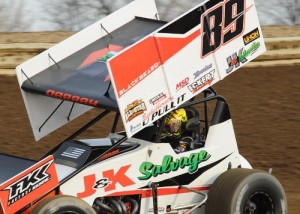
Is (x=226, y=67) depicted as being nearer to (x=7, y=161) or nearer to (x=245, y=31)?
(x=245, y=31)

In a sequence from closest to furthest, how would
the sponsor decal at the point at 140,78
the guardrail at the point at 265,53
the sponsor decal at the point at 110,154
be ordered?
the sponsor decal at the point at 140,78 → the sponsor decal at the point at 110,154 → the guardrail at the point at 265,53

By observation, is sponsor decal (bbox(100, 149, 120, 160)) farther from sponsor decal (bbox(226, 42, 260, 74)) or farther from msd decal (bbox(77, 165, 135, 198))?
sponsor decal (bbox(226, 42, 260, 74))

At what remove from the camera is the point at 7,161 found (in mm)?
10211

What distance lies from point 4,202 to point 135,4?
10.5 feet

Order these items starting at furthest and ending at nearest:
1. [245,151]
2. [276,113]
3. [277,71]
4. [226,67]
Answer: [277,71] < [276,113] < [245,151] < [226,67]

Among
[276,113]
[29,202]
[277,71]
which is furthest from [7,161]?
[277,71]

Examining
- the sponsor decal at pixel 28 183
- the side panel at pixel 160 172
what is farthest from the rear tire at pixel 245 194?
the sponsor decal at pixel 28 183

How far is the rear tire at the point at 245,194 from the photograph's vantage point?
33.6ft

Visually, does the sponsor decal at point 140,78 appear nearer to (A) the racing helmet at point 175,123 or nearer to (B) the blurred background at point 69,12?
(A) the racing helmet at point 175,123

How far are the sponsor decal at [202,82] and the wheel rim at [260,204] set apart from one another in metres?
1.33

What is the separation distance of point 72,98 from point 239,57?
1.92m

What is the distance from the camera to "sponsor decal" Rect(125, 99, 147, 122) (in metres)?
9.44

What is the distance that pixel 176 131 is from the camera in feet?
34.7

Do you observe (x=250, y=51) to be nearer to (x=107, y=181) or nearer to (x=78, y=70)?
(x=78, y=70)
